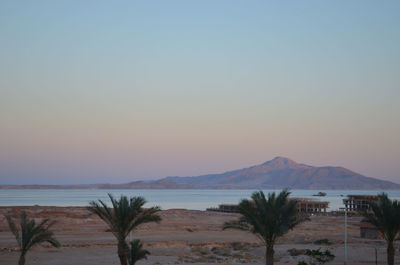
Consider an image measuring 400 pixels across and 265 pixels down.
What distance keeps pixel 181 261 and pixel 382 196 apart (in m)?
12.8

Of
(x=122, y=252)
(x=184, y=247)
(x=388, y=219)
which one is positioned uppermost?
(x=388, y=219)

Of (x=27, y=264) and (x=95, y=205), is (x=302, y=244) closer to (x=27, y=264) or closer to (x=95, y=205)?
(x=27, y=264)

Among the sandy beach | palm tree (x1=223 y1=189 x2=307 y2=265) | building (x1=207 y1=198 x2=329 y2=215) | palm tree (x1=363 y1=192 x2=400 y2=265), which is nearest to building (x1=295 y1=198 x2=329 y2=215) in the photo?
building (x1=207 y1=198 x2=329 y2=215)

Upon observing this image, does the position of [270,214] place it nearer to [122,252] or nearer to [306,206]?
[122,252]

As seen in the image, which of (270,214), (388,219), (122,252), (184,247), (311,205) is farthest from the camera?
(311,205)

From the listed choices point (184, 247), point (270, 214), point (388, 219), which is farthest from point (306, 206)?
point (270, 214)

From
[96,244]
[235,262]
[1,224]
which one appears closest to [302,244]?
[235,262]

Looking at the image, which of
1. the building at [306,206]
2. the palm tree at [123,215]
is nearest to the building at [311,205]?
the building at [306,206]

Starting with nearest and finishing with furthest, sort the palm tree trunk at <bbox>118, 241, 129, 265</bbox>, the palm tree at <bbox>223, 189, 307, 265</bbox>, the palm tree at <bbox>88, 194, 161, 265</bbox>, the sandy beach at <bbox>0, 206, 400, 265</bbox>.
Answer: the palm tree at <bbox>88, 194, 161, 265</bbox> < the palm tree trunk at <bbox>118, 241, 129, 265</bbox> < the palm tree at <bbox>223, 189, 307, 265</bbox> < the sandy beach at <bbox>0, 206, 400, 265</bbox>

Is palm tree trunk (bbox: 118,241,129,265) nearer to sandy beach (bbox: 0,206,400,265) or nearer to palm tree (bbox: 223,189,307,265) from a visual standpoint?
palm tree (bbox: 223,189,307,265)

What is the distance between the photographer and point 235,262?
3127cm

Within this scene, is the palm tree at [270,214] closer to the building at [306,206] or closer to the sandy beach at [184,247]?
the sandy beach at [184,247]

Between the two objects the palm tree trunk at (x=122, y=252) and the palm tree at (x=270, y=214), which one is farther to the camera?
the palm tree at (x=270, y=214)

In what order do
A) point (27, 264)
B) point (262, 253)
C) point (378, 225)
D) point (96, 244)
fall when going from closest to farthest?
point (378, 225) < point (27, 264) < point (262, 253) < point (96, 244)
